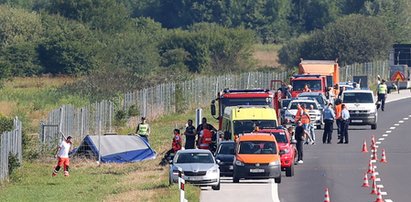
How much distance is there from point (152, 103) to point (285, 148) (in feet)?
91.5

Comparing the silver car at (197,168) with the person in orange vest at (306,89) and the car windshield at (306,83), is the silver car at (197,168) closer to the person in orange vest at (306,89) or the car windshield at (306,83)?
the person in orange vest at (306,89)

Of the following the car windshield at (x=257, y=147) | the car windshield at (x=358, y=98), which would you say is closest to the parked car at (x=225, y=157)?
the car windshield at (x=257, y=147)

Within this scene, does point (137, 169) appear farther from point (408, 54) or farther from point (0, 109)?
point (408, 54)

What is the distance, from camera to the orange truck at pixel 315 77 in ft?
224

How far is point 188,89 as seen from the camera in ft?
249

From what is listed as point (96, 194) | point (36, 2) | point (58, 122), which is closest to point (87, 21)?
point (36, 2)

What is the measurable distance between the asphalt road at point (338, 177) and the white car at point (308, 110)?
62cm

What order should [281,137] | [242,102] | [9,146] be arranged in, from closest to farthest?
1. [281,137]
2. [9,146]
3. [242,102]

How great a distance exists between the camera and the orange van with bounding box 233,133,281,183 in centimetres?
4012

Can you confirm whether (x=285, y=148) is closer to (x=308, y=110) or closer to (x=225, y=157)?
(x=225, y=157)

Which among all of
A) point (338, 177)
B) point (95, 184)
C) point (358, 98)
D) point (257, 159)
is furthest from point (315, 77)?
point (257, 159)

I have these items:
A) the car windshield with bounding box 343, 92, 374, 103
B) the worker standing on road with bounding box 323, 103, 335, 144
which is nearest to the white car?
the car windshield with bounding box 343, 92, 374, 103

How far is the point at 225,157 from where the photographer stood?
4194 centimetres

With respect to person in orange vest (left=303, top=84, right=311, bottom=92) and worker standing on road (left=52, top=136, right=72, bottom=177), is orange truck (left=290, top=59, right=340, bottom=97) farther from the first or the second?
worker standing on road (left=52, top=136, right=72, bottom=177)
